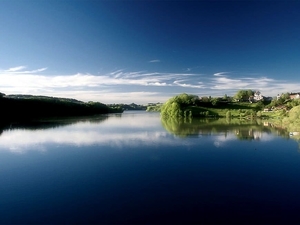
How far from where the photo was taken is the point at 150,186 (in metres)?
15.1

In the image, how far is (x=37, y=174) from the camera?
17.7 meters

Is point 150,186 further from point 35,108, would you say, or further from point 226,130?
point 35,108

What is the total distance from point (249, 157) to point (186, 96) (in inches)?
3747

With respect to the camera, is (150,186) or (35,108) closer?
(150,186)

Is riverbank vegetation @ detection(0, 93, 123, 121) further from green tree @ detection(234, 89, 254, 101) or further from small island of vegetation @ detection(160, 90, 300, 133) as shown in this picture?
green tree @ detection(234, 89, 254, 101)

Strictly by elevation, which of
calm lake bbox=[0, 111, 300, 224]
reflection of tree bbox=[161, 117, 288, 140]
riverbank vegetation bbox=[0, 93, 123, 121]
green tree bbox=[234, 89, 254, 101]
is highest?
green tree bbox=[234, 89, 254, 101]

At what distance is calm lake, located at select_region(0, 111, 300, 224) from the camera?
11.4 metres

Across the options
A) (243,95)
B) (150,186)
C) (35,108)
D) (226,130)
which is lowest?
(150,186)

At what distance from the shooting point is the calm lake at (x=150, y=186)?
37.2 ft

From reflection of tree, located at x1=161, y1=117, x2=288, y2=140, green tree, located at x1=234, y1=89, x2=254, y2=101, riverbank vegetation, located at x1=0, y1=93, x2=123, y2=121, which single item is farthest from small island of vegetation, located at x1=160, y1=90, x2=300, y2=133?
riverbank vegetation, located at x1=0, y1=93, x2=123, y2=121

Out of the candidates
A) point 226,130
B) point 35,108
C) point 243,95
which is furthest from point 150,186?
point 243,95

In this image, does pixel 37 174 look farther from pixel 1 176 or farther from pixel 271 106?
pixel 271 106

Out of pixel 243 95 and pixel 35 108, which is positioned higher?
pixel 243 95

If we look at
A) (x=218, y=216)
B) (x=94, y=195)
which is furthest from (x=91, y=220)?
(x=218, y=216)
